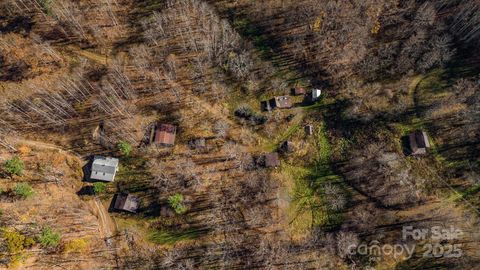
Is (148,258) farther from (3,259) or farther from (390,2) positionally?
(390,2)

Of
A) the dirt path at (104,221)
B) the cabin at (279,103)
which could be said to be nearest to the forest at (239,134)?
the dirt path at (104,221)

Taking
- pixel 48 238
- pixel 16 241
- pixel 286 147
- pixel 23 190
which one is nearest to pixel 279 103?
pixel 286 147

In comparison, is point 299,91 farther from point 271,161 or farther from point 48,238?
point 48,238

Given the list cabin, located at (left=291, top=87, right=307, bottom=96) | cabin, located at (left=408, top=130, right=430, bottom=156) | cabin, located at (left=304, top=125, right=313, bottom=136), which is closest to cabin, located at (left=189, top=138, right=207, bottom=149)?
cabin, located at (left=304, top=125, right=313, bottom=136)

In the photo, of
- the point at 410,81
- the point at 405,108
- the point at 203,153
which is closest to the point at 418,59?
the point at 410,81

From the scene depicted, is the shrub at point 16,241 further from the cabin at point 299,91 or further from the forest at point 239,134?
the cabin at point 299,91

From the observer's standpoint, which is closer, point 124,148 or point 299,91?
point 124,148
